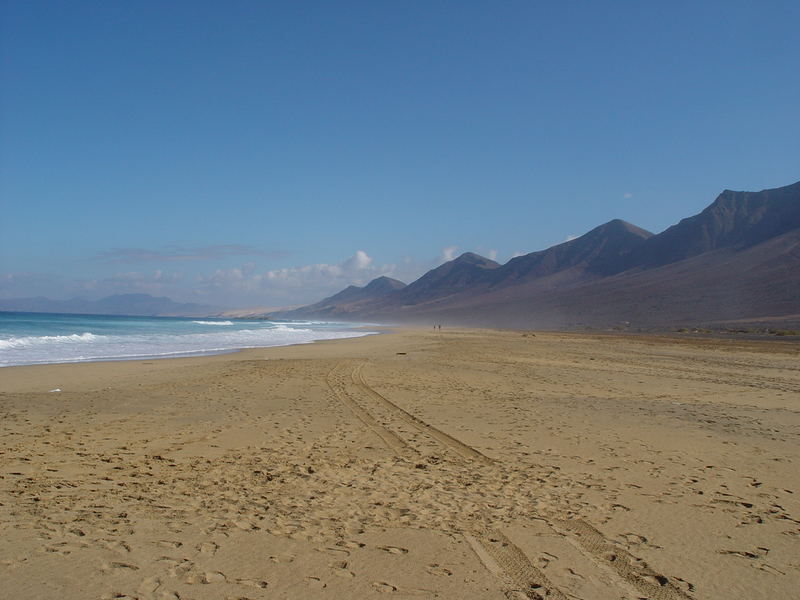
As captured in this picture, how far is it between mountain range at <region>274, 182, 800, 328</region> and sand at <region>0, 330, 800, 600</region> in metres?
58.6

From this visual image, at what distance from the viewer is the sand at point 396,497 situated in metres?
3.67

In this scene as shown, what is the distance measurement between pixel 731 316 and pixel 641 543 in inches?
2845

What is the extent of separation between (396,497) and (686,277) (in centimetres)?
10819

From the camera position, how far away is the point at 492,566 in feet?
12.6

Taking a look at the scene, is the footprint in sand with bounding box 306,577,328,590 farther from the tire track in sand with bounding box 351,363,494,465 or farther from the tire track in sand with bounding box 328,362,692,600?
the tire track in sand with bounding box 351,363,494,465

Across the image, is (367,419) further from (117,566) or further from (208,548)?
(117,566)

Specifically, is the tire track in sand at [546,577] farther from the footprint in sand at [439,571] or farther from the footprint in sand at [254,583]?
the footprint in sand at [254,583]

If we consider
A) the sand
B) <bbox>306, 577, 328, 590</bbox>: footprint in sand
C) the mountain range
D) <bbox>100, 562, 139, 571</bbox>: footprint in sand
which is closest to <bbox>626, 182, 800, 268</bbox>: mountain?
the mountain range

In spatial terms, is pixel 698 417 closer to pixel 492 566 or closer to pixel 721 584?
pixel 721 584

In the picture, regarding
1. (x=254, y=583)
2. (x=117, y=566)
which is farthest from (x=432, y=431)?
(x=117, y=566)

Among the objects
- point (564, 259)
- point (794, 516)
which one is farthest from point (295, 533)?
point (564, 259)

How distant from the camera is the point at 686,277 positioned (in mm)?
99125

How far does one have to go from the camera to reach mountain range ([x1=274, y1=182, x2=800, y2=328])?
72.6m

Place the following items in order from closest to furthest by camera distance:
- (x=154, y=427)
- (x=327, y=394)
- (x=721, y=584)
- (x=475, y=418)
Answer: (x=721, y=584) → (x=154, y=427) → (x=475, y=418) → (x=327, y=394)
